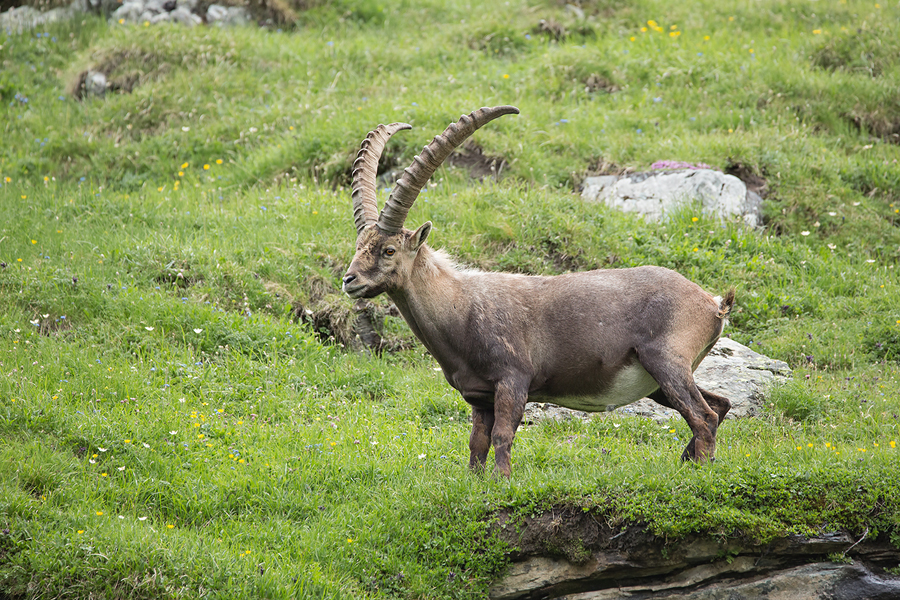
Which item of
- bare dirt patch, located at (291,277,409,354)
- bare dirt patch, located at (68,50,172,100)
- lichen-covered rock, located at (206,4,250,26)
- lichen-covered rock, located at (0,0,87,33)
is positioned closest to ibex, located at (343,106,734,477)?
bare dirt patch, located at (291,277,409,354)

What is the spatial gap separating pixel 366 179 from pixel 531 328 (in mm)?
1907

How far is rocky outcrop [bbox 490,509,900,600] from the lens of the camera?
6.00m

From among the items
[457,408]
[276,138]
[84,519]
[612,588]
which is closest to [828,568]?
[612,588]

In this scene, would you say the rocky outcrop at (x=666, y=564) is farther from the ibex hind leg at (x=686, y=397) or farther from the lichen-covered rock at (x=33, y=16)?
the lichen-covered rock at (x=33, y=16)

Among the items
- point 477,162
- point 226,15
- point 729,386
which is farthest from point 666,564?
point 226,15

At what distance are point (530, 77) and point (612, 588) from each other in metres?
10.5

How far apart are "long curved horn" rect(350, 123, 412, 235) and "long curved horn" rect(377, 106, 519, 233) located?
422 mm

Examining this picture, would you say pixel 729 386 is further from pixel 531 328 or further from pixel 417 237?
pixel 417 237

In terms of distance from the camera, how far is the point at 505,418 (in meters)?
6.38

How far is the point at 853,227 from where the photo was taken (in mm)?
11594

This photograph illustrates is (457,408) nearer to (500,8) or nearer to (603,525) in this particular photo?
(603,525)

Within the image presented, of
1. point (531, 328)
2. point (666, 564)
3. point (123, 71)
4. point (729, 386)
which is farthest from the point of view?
point (123, 71)

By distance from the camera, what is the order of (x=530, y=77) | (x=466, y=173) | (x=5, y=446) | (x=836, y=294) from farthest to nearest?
1. (x=530, y=77)
2. (x=466, y=173)
3. (x=836, y=294)
4. (x=5, y=446)

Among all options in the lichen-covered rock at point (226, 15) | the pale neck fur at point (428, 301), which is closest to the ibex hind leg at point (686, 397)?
the pale neck fur at point (428, 301)
